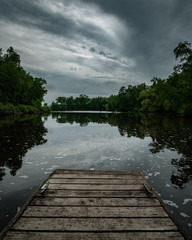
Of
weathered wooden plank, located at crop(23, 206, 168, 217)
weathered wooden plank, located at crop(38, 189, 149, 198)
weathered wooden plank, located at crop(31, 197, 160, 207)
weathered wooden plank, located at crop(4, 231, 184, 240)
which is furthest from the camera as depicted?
weathered wooden plank, located at crop(38, 189, 149, 198)

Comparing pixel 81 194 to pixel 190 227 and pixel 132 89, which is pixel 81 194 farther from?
pixel 132 89

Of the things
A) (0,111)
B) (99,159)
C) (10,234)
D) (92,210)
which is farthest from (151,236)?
(0,111)

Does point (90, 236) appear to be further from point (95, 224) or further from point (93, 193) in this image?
point (93, 193)

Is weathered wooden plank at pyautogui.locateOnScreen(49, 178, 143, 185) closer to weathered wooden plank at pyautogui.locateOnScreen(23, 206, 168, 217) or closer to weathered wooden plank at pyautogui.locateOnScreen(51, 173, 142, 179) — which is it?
weathered wooden plank at pyautogui.locateOnScreen(51, 173, 142, 179)

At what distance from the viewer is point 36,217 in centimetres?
300

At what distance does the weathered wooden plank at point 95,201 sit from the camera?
3.52 m

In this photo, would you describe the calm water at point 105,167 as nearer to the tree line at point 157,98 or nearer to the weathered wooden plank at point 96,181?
the weathered wooden plank at point 96,181

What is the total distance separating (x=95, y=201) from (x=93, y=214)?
531 millimetres

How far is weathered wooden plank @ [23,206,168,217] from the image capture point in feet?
10.1

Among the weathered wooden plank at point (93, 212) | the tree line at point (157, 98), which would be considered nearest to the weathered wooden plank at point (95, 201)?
the weathered wooden plank at point (93, 212)

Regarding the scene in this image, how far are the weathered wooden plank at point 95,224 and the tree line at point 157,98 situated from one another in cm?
3808

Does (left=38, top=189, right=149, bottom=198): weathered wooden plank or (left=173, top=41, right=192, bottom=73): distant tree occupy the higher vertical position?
(left=173, top=41, right=192, bottom=73): distant tree

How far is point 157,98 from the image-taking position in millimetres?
63062

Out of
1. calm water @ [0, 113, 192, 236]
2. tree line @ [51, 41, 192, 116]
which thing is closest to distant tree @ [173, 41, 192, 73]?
tree line @ [51, 41, 192, 116]
